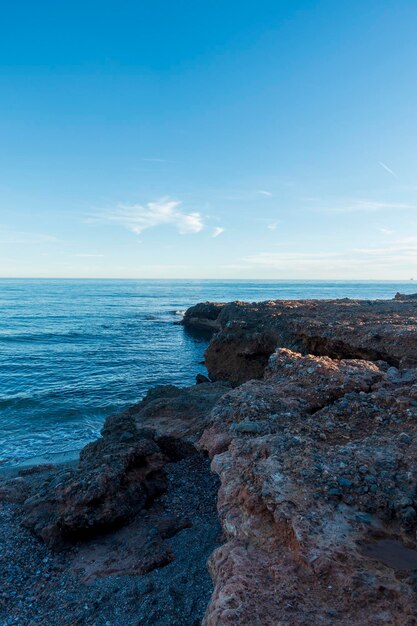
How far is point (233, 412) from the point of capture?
27.4 feet

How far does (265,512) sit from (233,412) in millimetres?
3100

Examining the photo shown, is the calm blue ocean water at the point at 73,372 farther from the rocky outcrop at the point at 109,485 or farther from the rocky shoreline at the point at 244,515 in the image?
the rocky outcrop at the point at 109,485

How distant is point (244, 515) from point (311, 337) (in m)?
13.3

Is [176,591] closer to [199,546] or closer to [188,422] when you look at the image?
[199,546]

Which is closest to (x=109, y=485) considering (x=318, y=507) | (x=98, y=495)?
(x=98, y=495)

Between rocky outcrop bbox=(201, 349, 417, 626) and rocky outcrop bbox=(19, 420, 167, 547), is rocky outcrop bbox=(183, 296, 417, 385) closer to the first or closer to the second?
rocky outcrop bbox=(201, 349, 417, 626)

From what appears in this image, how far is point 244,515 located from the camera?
542 cm

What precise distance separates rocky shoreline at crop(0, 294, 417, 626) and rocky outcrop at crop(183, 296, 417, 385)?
122cm

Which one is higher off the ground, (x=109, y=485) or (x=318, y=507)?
(x=318, y=507)

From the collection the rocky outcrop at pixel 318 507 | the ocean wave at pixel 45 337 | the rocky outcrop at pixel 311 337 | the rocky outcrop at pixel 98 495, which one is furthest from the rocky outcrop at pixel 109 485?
the ocean wave at pixel 45 337

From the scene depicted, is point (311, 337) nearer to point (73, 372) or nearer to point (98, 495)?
point (98, 495)

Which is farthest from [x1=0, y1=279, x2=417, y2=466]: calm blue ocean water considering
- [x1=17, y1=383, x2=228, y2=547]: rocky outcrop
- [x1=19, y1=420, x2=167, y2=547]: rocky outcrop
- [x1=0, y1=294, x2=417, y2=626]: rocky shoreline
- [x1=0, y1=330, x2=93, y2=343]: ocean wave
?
[x1=19, y1=420, x2=167, y2=547]: rocky outcrop

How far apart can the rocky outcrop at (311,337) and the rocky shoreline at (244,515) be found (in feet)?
4.01

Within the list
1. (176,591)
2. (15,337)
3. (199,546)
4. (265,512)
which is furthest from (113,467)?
(15,337)
